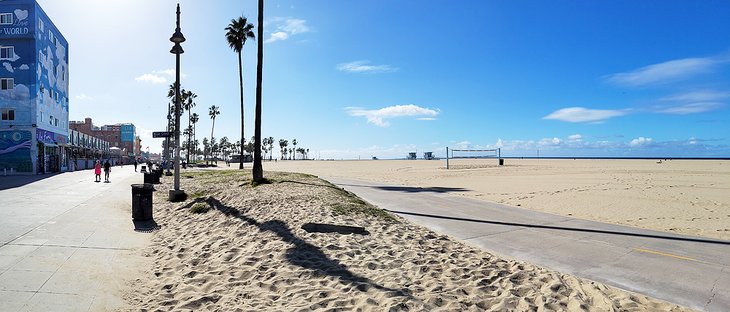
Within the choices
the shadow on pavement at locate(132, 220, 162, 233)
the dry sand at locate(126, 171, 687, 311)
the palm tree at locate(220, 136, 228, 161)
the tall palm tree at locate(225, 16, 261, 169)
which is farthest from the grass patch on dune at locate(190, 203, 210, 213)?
the palm tree at locate(220, 136, 228, 161)

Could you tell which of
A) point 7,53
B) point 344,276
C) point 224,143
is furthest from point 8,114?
point 224,143

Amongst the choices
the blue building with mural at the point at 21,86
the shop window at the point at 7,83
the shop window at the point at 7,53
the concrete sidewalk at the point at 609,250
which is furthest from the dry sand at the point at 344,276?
the shop window at the point at 7,53

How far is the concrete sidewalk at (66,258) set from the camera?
4.92 meters

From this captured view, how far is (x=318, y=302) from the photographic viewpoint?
475 centimetres

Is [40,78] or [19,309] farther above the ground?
[40,78]

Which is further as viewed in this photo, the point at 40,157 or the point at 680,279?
the point at 40,157

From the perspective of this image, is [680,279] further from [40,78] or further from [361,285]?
[40,78]

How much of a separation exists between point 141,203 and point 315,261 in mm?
7347

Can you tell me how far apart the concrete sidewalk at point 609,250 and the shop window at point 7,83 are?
46226 mm

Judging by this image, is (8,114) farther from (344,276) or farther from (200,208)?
(344,276)

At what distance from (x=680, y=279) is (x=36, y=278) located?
963 cm

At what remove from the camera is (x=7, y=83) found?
127ft

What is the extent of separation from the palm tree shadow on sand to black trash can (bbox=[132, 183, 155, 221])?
4.31m

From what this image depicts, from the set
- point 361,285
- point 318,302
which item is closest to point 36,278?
point 318,302
